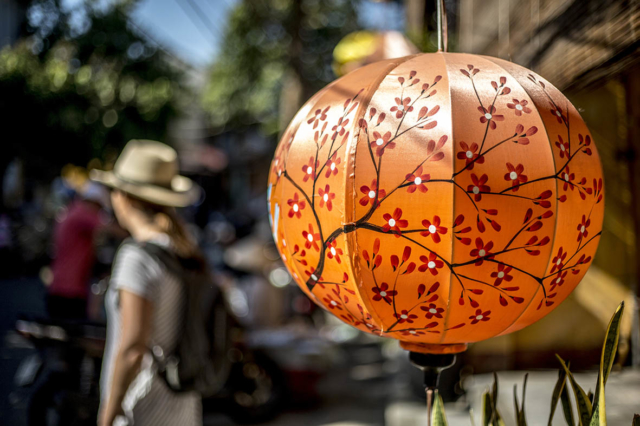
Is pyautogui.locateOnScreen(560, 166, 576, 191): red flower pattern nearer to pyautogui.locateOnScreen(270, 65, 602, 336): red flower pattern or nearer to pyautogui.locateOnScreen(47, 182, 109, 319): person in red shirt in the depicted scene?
pyautogui.locateOnScreen(270, 65, 602, 336): red flower pattern

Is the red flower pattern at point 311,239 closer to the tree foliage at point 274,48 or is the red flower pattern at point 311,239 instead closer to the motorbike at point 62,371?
the motorbike at point 62,371

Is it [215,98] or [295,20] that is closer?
[295,20]

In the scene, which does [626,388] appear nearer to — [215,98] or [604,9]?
[604,9]

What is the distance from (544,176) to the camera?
99cm

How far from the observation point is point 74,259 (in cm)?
465

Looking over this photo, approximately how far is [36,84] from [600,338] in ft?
29.6

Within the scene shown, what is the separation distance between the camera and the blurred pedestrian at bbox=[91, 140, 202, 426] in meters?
2.06

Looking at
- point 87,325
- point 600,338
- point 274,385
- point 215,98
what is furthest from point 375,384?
point 215,98

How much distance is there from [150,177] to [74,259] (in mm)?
2672

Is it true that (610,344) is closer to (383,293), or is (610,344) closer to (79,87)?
(383,293)

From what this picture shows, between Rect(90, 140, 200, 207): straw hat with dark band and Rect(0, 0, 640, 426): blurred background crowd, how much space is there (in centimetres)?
162

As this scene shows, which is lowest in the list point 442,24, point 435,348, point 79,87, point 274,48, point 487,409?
point 487,409

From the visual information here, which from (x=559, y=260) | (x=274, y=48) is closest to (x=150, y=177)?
(x=559, y=260)

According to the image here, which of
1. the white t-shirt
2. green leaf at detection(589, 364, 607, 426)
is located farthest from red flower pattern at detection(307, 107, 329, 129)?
the white t-shirt
